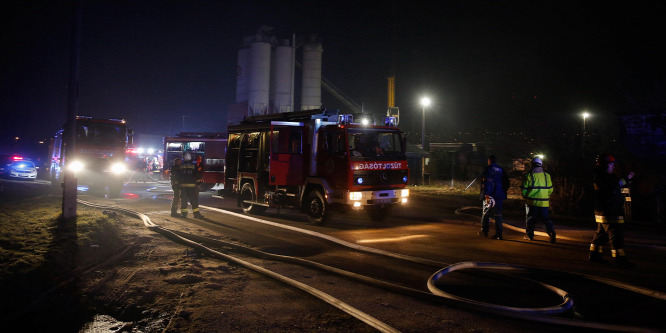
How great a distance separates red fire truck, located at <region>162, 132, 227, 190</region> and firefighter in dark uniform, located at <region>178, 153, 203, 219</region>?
5961 mm

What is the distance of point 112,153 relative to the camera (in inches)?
708

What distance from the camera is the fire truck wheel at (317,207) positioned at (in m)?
10.7

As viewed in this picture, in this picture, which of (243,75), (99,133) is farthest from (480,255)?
(243,75)

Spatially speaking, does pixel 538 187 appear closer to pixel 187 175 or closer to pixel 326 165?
pixel 326 165

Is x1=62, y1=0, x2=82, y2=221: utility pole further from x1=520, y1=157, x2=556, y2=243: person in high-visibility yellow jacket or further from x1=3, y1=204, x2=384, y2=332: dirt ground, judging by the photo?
x1=520, y1=157, x2=556, y2=243: person in high-visibility yellow jacket

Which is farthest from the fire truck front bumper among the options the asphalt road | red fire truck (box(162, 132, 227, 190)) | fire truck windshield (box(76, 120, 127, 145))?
→ fire truck windshield (box(76, 120, 127, 145))

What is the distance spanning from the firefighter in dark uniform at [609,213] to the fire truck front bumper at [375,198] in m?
4.81

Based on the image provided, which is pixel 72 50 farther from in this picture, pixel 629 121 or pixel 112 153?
pixel 629 121

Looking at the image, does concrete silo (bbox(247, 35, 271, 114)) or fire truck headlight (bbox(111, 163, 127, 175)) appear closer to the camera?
fire truck headlight (bbox(111, 163, 127, 175))

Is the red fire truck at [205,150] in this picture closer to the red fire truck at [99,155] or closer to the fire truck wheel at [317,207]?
the red fire truck at [99,155]

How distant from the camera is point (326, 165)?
10820 mm

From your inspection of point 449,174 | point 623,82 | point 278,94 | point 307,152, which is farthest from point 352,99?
point 307,152

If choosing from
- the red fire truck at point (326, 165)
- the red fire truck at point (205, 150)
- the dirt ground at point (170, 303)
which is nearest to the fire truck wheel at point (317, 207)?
the red fire truck at point (326, 165)

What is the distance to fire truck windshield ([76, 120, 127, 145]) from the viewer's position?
17594 mm
